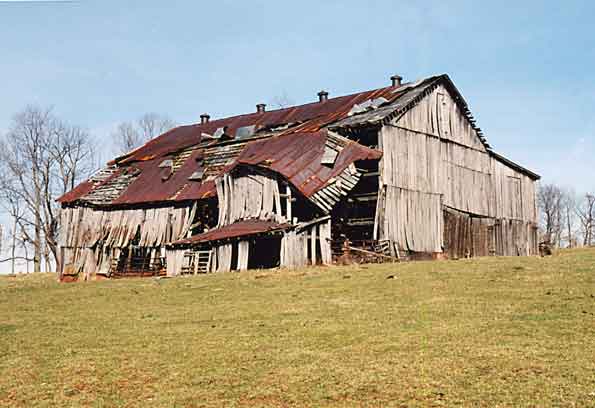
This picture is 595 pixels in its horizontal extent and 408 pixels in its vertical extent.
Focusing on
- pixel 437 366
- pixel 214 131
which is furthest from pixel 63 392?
pixel 214 131

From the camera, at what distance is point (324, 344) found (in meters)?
14.4

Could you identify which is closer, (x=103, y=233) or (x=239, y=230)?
(x=239, y=230)

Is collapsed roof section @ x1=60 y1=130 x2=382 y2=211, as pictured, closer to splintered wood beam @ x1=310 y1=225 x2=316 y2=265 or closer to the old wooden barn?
the old wooden barn

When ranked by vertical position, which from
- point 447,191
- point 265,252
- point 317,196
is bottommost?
point 265,252

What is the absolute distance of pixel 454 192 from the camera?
39.9m

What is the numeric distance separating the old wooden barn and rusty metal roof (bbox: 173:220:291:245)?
15 cm

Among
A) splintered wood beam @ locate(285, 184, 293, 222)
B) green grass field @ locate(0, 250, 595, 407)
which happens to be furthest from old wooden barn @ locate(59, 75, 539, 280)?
green grass field @ locate(0, 250, 595, 407)

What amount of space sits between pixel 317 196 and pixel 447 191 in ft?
33.1

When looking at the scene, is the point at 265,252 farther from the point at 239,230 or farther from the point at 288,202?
the point at 288,202

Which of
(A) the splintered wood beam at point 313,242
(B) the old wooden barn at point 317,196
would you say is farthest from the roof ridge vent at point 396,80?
(A) the splintered wood beam at point 313,242

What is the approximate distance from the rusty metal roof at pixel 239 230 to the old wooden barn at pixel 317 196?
15cm

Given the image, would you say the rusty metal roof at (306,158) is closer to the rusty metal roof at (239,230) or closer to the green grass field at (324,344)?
the rusty metal roof at (239,230)

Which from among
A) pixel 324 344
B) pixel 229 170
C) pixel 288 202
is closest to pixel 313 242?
pixel 288 202

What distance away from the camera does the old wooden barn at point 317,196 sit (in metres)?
34.2
